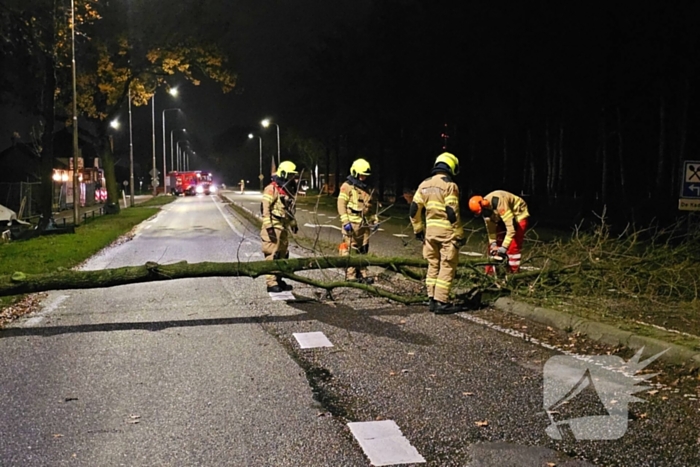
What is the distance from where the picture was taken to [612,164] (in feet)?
138

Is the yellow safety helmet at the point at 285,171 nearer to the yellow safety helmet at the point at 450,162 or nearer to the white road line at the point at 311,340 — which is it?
the yellow safety helmet at the point at 450,162

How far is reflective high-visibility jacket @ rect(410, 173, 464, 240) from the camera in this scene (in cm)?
858

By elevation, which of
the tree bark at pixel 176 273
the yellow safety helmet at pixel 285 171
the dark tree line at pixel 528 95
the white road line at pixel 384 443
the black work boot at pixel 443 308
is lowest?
the white road line at pixel 384 443

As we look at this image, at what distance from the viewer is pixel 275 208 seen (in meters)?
10.8

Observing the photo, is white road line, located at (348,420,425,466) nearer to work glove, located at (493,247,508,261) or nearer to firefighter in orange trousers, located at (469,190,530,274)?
work glove, located at (493,247,508,261)

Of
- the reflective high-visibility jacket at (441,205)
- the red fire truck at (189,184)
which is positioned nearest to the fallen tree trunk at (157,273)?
the reflective high-visibility jacket at (441,205)

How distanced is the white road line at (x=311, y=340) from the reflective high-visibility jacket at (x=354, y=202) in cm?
370

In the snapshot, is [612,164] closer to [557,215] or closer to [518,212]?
[557,215]

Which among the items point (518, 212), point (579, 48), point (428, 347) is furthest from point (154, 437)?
point (579, 48)

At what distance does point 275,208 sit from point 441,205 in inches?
119

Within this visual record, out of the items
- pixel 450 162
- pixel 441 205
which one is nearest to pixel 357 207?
pixel 450 162

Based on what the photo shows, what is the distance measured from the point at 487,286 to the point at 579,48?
19764 mm

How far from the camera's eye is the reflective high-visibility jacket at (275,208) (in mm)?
10742

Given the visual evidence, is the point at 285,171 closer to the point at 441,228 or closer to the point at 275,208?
the point at 275,208
